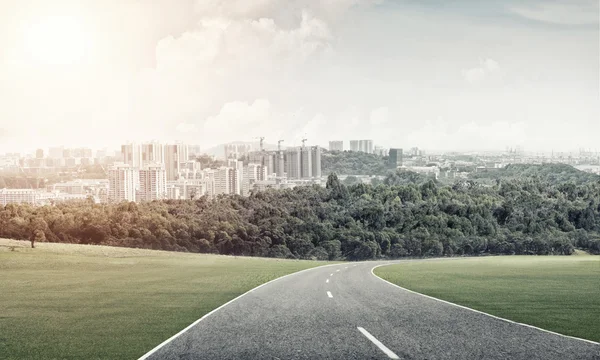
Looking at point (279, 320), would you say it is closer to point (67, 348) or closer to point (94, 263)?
point (67, 348)

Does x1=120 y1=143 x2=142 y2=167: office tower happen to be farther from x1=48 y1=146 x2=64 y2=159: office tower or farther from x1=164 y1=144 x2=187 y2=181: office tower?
x1=48 y1=146 x2=64 y2=159: office tower

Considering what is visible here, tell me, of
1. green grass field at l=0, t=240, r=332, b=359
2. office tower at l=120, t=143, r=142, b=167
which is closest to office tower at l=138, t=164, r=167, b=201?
office tower at l=120, t=143, r=142, b=167

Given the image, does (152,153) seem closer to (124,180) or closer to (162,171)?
(162,171)

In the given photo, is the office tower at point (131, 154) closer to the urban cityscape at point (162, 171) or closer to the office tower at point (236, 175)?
the urban cityscape at point (162, 171)

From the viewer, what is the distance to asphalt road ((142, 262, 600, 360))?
11358 mm

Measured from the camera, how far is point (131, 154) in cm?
18662

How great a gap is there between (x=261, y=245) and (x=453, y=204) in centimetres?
4522

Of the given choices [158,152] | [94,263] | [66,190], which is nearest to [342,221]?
[66,190]

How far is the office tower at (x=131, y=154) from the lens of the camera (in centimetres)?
17975

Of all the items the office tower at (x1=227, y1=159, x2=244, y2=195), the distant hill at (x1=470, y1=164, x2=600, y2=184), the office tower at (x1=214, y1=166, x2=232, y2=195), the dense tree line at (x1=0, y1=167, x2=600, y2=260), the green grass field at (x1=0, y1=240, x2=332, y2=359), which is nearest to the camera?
the green grass field at (x1=0, y1=240, x2=332, y2=359)

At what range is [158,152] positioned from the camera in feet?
645

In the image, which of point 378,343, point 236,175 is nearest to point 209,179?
point 236,175

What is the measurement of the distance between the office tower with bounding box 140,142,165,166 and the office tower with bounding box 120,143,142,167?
46.2 inches

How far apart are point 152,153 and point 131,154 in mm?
8641
